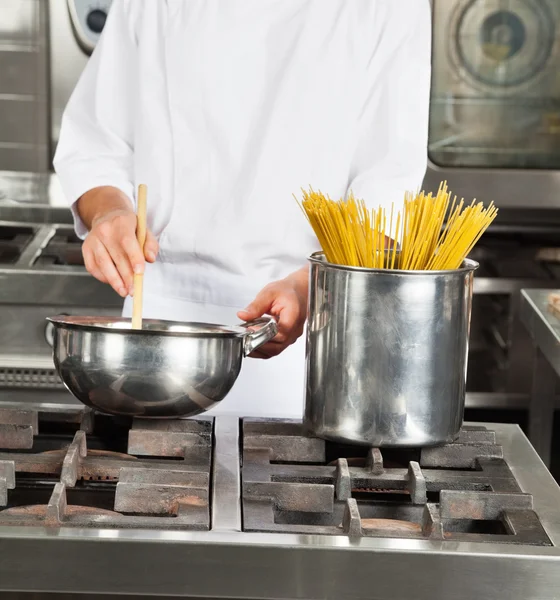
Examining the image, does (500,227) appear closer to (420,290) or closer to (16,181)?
(16,181)

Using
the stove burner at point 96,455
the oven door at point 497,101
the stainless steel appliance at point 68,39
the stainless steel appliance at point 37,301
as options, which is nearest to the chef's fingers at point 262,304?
the stove burner at point 96,455

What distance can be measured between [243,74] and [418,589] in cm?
94

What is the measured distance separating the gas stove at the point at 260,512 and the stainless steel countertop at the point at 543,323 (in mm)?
619

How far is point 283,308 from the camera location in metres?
1.17

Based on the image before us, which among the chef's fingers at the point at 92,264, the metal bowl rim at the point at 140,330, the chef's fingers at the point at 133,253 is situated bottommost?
the metal bowl rim at the point at 140,330

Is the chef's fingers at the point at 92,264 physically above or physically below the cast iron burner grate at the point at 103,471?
above

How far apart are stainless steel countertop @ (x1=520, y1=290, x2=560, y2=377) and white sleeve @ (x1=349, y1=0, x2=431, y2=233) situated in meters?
0.42

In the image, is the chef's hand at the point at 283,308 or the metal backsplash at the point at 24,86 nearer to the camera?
the chef's hand at the point at 283,308

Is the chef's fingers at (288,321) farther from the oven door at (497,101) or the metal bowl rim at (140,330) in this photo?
the oven door at (497,101)

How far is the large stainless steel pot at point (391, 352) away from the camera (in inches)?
36.3

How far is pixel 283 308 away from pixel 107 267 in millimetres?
221

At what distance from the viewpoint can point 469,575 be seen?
783mm

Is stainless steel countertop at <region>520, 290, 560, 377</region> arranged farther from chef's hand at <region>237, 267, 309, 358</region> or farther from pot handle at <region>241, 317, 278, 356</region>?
pot handle at <region>241, 317, 278, 356</region>

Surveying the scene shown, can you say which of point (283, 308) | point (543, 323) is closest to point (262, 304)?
point (283, 308)
